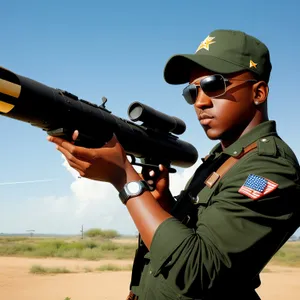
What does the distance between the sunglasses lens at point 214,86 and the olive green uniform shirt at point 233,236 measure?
17.4 inches

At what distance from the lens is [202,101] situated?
257 centimetres

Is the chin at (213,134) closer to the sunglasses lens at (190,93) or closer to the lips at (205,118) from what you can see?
the lips at (205,118)

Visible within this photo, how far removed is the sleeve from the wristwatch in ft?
0.83

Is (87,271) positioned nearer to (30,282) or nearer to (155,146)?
(30,282)

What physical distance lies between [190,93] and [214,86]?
0.27 metres

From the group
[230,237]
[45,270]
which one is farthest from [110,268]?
[230,237]

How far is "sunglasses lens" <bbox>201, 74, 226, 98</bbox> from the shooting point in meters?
2.47

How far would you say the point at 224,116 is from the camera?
97.7 inches

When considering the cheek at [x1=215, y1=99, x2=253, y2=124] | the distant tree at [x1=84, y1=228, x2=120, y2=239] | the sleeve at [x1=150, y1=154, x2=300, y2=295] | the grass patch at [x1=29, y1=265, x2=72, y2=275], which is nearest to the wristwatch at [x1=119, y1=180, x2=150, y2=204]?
the sleeve at [x1=150, y1=154, x2=300, y2=295]

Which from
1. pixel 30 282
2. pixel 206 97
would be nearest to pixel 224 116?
pixel 206 97

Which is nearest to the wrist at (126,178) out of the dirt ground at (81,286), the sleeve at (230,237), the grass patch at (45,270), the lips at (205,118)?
the sleeve at (230,237)

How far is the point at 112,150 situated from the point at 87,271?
2062cm

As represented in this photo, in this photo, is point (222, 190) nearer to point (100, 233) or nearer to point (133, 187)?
point (133, 187)

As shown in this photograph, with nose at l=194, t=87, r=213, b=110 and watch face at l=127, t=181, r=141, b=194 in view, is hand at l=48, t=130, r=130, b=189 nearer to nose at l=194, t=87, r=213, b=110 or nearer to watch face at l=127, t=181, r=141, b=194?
watch face at l=127, t=181, r=141, b=194
